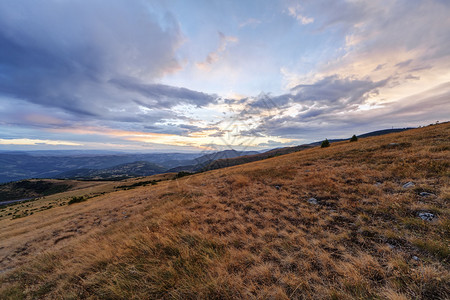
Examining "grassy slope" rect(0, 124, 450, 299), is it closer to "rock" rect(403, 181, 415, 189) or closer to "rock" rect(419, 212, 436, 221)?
"rock" rect(419, 212, 436, 221)

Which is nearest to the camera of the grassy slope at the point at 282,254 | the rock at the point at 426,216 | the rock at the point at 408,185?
the grassy slope at the point at 282,254

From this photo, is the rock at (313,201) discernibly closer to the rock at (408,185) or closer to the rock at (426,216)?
the rock at (426,216)

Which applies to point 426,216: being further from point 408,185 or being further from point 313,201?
point 313,201

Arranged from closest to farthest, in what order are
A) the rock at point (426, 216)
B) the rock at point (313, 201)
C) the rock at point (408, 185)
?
1. the rock at point (426, 216)
2. the rock at point (408, 185)
3. the rock at point (313, 201)

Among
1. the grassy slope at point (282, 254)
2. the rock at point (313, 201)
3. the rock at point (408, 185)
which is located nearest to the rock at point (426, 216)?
the grassy slope at point (282, 254)

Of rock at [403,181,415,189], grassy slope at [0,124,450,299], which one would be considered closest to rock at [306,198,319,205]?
grassy slope at [0,124,450,299]

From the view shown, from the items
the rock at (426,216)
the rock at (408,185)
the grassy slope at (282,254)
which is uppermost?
the rock at (408,185)

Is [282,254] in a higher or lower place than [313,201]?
lower

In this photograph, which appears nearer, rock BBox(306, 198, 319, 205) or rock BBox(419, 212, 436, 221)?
rock BBox(419, 212, 436, 221)

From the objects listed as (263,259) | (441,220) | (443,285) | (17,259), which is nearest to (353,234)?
(443,285)

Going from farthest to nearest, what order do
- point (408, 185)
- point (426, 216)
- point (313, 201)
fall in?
1. point (313, 201)
2. point (408, 185)
3. point (426, 216)

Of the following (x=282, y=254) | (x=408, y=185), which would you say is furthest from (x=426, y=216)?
(x=282, y=254)

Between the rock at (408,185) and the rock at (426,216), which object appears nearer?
the rock at (426,216)

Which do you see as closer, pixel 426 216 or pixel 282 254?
pixel 282 254
